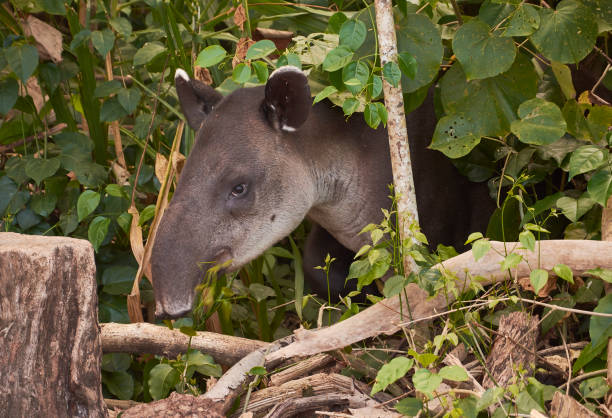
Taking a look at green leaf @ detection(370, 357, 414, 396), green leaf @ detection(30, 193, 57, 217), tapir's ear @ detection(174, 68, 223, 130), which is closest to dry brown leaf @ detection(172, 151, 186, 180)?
tapir's ear @ detection(174, 68, 223, 130)

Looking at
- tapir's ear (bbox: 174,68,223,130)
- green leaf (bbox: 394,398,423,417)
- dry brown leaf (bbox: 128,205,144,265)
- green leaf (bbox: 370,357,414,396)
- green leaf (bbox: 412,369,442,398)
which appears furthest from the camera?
dry brown leaf (bbox: 128,205,144,265)

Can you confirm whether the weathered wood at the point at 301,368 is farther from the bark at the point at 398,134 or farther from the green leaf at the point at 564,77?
the green leaf at the point at 564,77

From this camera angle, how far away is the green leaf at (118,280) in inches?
151

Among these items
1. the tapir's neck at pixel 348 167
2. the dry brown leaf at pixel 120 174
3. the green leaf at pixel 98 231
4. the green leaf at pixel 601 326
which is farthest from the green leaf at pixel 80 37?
the green leaf at pixel 601 326

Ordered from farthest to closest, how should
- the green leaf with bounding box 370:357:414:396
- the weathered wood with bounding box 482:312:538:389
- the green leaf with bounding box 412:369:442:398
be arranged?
the weathered wood with bounding box 482:312:538:389, the green leaf with bounding box 370:357:414:396, the green leaf with bounding box 412:369:442:398

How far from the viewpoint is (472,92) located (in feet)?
9.74

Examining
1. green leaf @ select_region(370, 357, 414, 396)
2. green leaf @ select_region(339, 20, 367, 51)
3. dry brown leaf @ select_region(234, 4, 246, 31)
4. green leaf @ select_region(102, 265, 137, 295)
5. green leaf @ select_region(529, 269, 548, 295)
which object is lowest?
green leaf @ select_region(102, 265, 137, 295)

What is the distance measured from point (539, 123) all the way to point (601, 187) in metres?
0.33

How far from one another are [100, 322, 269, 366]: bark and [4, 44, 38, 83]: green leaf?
1416mm

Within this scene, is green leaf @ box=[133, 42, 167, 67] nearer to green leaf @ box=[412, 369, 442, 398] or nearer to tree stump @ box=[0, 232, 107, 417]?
tree stump @ box=[0, 232, 107, 417]

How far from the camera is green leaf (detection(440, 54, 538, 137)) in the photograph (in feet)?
9.62

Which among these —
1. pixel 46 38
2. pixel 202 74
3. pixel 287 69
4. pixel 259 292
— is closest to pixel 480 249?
pixel 287 69

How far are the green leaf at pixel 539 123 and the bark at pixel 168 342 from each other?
3.96 feet

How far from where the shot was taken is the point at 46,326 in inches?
78.4
